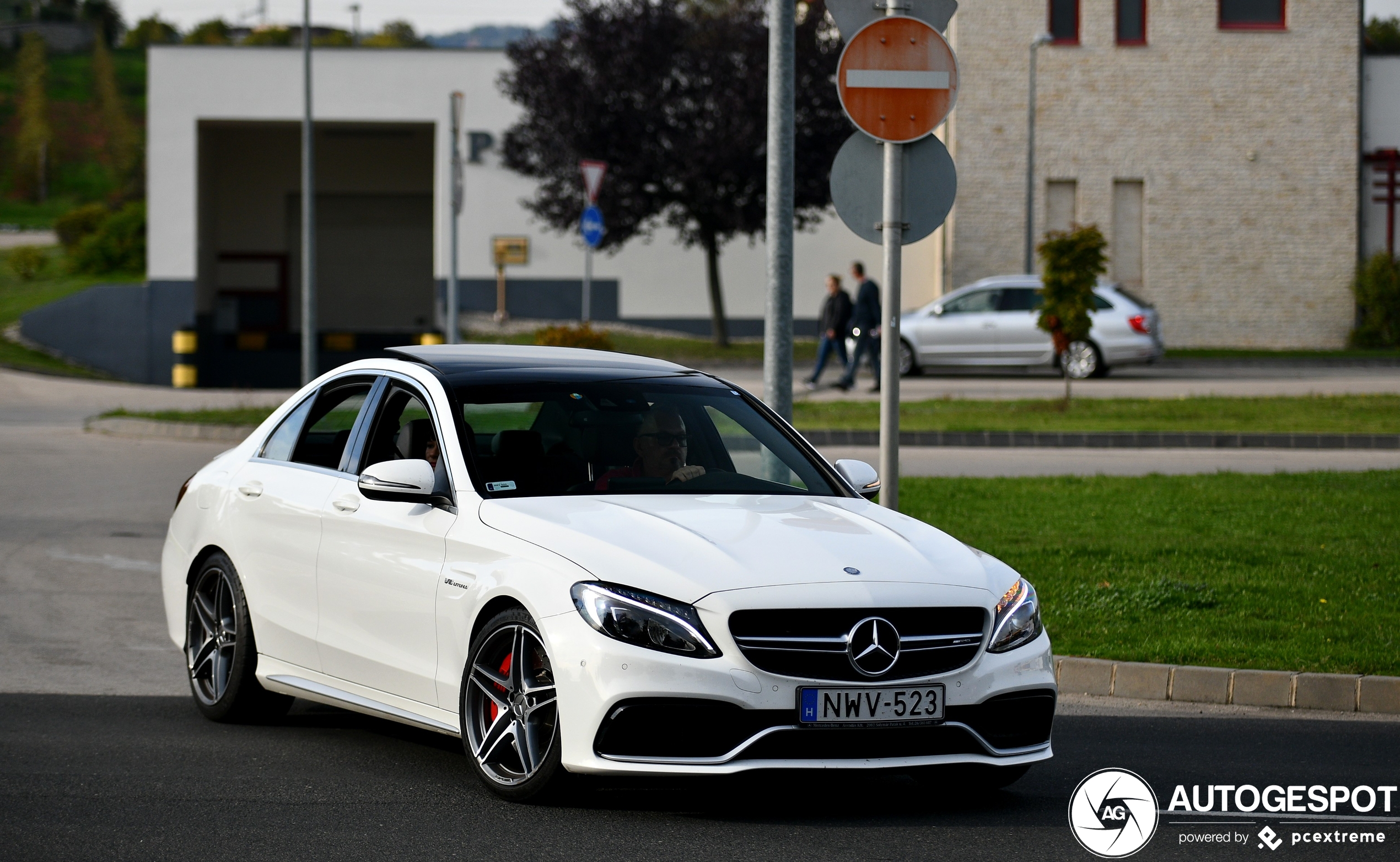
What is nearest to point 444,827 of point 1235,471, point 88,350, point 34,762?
point 34,762

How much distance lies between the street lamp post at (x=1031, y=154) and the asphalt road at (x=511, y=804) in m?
30.9

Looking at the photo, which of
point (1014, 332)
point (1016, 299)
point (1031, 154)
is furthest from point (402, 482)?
point (1031, 154)

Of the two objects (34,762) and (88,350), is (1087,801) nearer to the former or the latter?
(34,762)

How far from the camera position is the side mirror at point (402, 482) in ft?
19.0

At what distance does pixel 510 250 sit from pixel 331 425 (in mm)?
35271

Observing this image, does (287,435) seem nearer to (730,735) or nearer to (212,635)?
(212,635)

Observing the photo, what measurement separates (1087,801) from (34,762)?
11.8 feet

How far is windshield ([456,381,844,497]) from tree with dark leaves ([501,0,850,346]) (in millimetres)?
29600

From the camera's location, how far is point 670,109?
120ft

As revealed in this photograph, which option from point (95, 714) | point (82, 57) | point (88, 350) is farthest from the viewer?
point (82, 57)

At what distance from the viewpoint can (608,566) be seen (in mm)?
5090

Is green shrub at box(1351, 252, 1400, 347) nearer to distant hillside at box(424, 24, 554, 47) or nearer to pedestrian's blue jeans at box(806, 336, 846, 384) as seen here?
pedestrian's blue jeans at box(806, 336, 846, 384)

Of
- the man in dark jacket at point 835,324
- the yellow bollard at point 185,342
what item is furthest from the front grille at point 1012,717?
the yellow bollard at point 185,342

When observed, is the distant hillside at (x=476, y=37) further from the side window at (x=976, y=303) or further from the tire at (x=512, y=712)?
the tire at (x=512, y=712)
